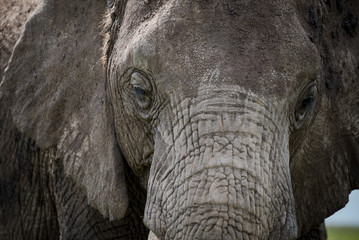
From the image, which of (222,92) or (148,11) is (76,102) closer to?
(148,11)

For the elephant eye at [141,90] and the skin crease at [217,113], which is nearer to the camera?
the skin crease at [217,113]

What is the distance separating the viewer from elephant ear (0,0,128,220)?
21.2 ft

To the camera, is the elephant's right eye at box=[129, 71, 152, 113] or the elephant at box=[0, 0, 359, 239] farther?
the elephant's right eye at box=[129, 71, 152, 113]

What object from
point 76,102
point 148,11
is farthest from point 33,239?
point 148,11

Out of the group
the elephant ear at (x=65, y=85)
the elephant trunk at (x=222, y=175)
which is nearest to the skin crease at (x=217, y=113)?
the elephant trunk at (x=222, y=175)

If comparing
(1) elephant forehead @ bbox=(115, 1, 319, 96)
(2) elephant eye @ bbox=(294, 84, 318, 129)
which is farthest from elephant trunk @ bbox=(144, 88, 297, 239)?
(2) elephant eye @ bbox=(294, 84, 318, 129)

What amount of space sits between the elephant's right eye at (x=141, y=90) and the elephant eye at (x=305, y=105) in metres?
0.78

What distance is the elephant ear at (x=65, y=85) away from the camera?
6453 millimetres

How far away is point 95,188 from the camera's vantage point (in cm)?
634

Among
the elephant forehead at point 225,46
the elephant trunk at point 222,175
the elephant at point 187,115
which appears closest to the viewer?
the elephant trunk at point 222,175

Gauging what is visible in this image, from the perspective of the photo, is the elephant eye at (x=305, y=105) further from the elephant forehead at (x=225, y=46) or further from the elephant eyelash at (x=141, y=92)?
the elephant eyelash at (x=141, y=92)

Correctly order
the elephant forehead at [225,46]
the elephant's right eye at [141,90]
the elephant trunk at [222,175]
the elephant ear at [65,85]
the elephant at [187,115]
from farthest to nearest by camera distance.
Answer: the elephant ear at [65,85] < the elephant's right eye at [141,90] < the elephant forehead at [225,46] < the elephant at [187,115] < the elephant trunk at [222,175]

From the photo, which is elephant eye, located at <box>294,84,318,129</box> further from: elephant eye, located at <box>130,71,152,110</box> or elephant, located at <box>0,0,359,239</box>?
elephant eye, located at <box>130,71,152,110</box>

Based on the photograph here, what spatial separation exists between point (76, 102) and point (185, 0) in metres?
1.07
